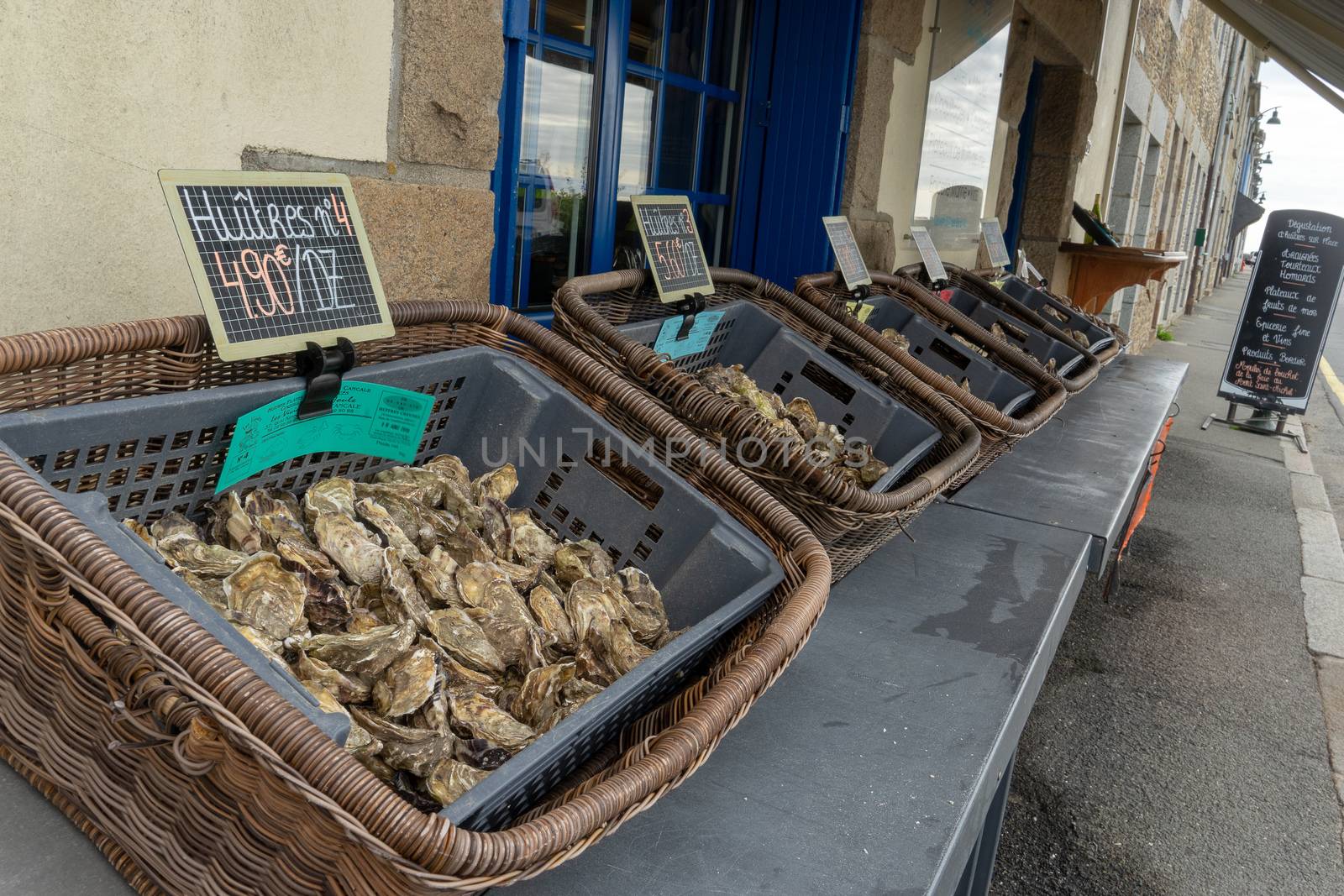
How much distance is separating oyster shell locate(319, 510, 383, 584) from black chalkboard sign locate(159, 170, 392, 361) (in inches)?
8.9

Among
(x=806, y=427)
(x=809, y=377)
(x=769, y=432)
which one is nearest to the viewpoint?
(x=769, y=432)

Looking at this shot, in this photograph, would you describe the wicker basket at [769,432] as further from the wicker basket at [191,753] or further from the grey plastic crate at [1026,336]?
the grey plastic crate at [1026,336]

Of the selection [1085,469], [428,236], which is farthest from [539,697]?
[1085,469]

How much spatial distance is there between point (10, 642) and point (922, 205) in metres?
4.26

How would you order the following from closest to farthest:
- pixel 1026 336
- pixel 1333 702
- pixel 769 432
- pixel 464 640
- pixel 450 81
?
pixel 464 640 → pixel 769 432 → pixel 450 81 → pixel 1333 702 → pixel 1026 336

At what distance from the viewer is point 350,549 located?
1.11 metres

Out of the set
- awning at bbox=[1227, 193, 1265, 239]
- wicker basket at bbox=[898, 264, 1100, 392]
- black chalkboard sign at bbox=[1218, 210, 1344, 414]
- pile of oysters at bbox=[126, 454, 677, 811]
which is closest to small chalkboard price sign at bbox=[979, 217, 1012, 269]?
wicker basket at bbox=[898, 264, 1100, 392]

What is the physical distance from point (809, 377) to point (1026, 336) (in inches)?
79.6

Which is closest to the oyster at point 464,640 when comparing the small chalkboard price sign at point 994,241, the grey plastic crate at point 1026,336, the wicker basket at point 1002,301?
the wicker basket at point 1002,301

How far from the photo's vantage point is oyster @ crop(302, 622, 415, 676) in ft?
3.12

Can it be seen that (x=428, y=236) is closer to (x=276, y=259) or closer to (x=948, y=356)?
(x=276, y=259)

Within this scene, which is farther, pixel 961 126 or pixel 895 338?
pixel 961 126

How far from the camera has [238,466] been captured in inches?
45.6

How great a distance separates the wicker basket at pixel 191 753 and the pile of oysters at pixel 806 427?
36.6 inches
